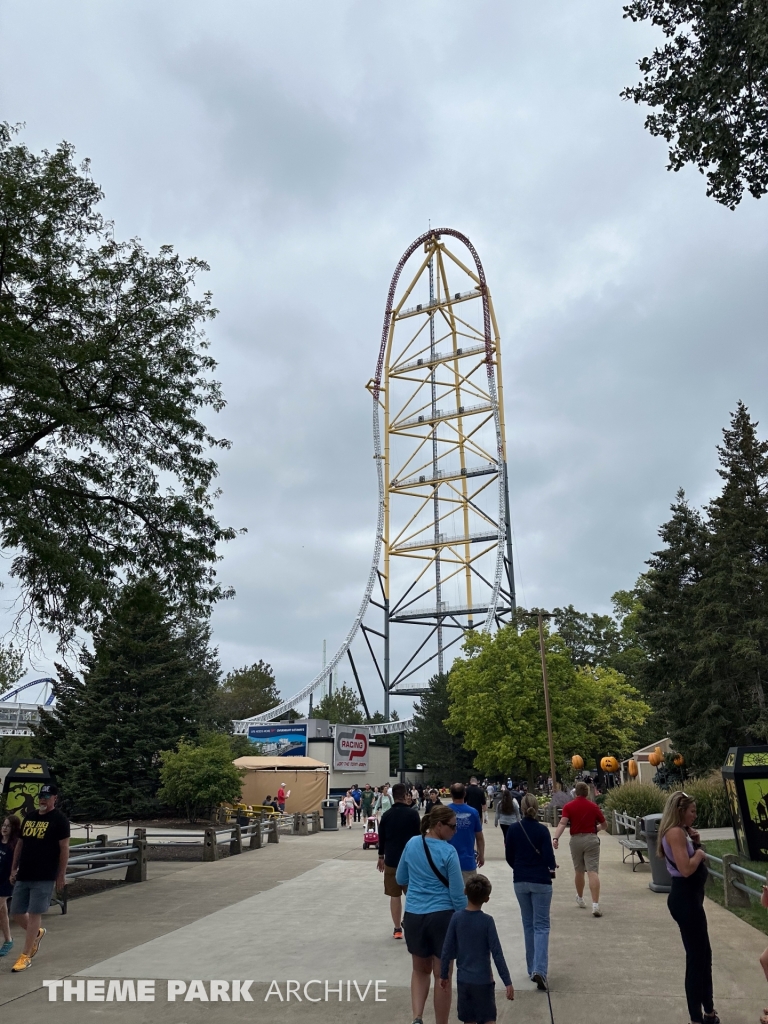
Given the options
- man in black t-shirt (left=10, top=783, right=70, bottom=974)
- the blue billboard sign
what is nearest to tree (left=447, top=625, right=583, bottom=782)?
the blue billboard sign

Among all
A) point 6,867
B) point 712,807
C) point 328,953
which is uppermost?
point 712,807

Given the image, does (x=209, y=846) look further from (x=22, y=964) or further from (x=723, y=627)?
(x=723, y=627)

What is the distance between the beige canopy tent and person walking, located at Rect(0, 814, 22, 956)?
977 inches

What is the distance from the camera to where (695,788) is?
17.1 meters

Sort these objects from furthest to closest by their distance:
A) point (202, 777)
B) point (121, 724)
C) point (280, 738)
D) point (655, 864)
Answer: point (280, 738)
point (121, 724)
point (202, 777)
point (655, 864)

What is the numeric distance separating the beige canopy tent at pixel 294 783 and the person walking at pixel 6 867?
24818mm

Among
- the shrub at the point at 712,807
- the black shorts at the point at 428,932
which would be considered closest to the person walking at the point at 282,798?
the shrub at the point at 712,807

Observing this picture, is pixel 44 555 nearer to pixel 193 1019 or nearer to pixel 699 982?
pixel 193 1019

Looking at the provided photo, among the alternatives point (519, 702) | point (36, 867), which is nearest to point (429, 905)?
point (36, 867)

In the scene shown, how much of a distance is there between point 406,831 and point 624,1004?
8.08 ft

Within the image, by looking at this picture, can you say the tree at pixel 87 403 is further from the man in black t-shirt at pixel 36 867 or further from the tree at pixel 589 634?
the tree at pixel 589 634

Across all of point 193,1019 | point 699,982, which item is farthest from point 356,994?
point 699,982

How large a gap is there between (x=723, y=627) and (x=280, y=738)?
27.3 m

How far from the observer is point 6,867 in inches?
283
